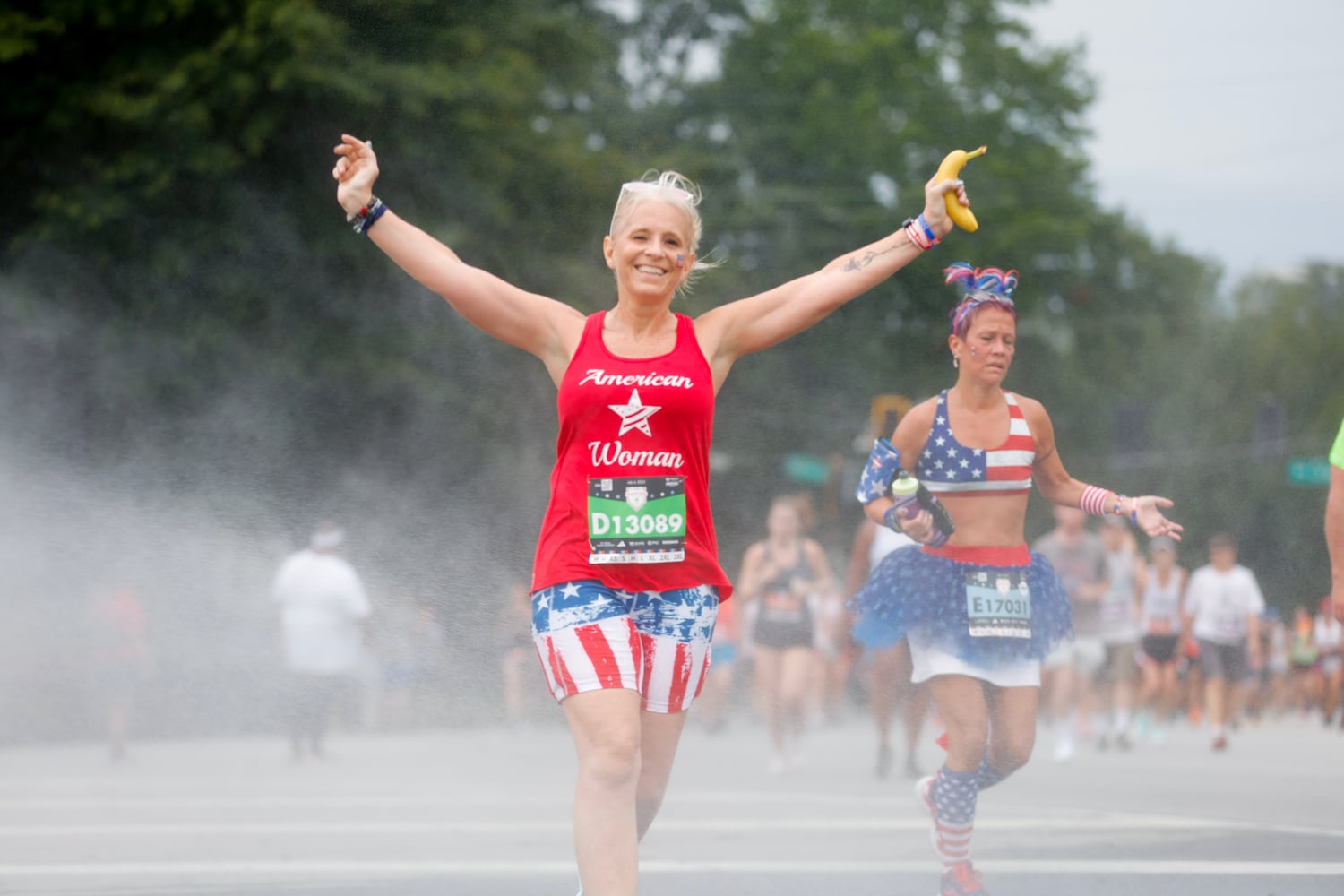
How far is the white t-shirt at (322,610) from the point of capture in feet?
39.3

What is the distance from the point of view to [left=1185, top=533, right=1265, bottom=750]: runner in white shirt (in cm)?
1447

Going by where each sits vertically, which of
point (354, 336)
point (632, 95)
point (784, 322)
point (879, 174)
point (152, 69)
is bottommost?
point (784, 322)

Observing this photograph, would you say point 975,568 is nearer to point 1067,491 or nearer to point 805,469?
point 1067,491

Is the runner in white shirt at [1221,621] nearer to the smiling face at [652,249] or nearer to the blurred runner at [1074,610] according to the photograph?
the blurred runner at [1074,610]

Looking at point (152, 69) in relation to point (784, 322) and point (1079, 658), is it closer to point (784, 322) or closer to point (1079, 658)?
point (1079, 658)

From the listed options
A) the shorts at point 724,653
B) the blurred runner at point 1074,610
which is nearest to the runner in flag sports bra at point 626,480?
the blurred runner at point 1074,610

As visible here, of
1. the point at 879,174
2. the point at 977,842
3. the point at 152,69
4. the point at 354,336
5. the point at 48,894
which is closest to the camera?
the point at 48,894

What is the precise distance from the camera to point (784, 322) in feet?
15.9

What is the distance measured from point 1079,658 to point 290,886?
8.85 meters

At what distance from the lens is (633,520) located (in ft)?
14.7

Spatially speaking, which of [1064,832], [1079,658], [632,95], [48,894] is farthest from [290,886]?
[632,95]

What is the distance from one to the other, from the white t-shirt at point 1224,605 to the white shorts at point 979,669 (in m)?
9.26

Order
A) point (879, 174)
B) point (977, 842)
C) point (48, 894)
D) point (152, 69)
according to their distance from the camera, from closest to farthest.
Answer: point (48, 894) → point (977, 842) → point (152, 69) → point (879, 174)

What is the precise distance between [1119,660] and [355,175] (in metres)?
10.7
